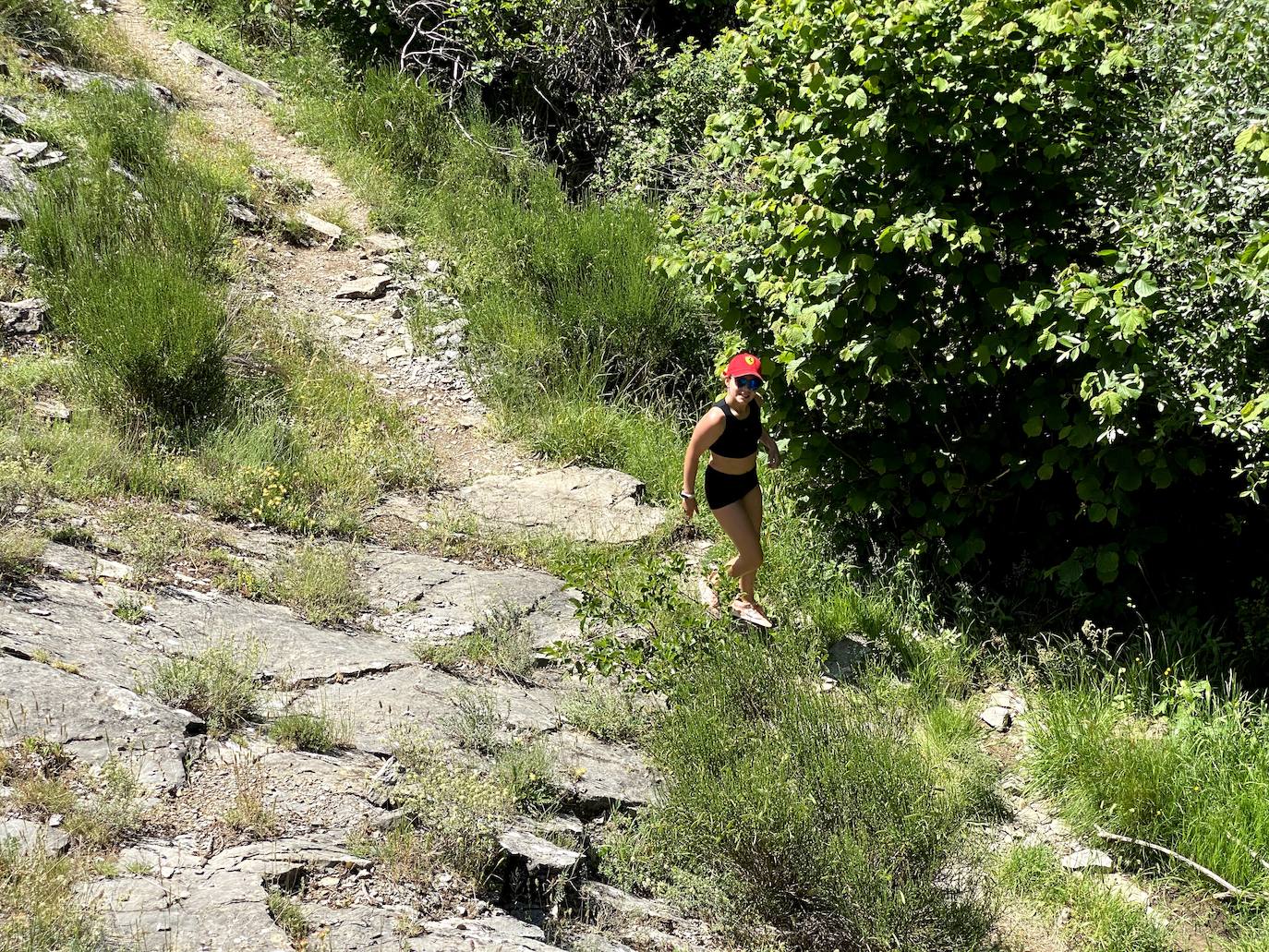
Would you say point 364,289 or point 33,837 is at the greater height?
point 364,289

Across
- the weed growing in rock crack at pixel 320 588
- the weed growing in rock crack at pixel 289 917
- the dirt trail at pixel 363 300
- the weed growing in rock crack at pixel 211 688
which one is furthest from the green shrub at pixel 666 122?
the weed growing in rock crack at pixel 289 917

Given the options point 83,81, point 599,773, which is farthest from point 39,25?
point 599,773

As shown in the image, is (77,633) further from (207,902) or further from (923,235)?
(923,235)

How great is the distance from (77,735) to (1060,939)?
3.55 meters

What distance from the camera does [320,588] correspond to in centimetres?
538

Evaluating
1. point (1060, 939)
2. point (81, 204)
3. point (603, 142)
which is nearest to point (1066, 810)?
point (1060, 939)

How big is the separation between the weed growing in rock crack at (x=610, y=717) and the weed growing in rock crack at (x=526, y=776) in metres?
0.54

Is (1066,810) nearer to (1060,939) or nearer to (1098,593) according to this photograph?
(1060,939)

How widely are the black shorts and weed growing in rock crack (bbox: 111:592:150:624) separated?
8.71 feet

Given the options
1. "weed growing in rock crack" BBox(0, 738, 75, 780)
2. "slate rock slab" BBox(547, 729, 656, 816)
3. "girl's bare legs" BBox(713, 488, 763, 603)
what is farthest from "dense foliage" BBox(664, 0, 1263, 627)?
"weed growing in rock crack" BBox(0, 738, 75, 780)

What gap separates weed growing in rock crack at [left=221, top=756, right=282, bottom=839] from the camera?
353cm

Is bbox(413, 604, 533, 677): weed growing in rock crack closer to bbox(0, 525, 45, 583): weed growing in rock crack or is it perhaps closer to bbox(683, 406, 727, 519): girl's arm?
bbox(683, 406, 727, 519): girl's arm

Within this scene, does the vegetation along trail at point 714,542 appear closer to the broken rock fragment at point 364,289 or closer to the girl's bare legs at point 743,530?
the girl's bare legs at point 743,530

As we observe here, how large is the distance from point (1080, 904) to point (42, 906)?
345 cm
